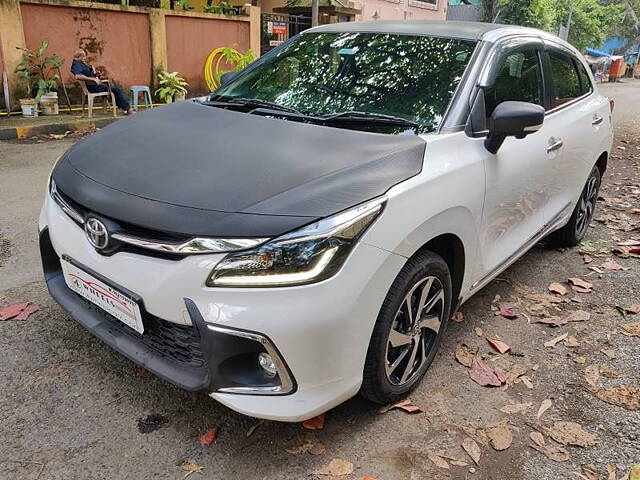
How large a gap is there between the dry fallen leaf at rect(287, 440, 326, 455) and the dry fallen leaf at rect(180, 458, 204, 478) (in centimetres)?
36

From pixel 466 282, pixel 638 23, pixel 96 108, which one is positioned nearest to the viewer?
pixel 466 282

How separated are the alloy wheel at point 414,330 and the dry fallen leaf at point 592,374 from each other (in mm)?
873

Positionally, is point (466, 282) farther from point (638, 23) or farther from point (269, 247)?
point (638, 23)

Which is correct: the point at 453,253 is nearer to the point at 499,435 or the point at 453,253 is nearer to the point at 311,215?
the point at 499,435

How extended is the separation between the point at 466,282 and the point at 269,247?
1303mm

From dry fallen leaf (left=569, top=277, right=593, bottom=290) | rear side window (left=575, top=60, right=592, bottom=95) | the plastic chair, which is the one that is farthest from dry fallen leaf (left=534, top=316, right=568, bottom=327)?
the plastic chair

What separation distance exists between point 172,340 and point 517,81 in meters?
2.42

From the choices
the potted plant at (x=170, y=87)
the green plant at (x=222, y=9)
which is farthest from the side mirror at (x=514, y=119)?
the green plant at (x=222, y=9)

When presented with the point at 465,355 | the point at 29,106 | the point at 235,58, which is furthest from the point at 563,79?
the point at 235,58

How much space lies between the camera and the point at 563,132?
3.52 m

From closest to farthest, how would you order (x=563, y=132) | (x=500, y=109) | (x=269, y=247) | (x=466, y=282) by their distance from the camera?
(x=269, y=247)
(x=500, y=109)
(x=466, y=282)
(x=563, y=132)

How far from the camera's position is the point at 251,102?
9.92ft

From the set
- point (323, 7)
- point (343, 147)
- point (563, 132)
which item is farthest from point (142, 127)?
point (323, 7)

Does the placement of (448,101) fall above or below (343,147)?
above
